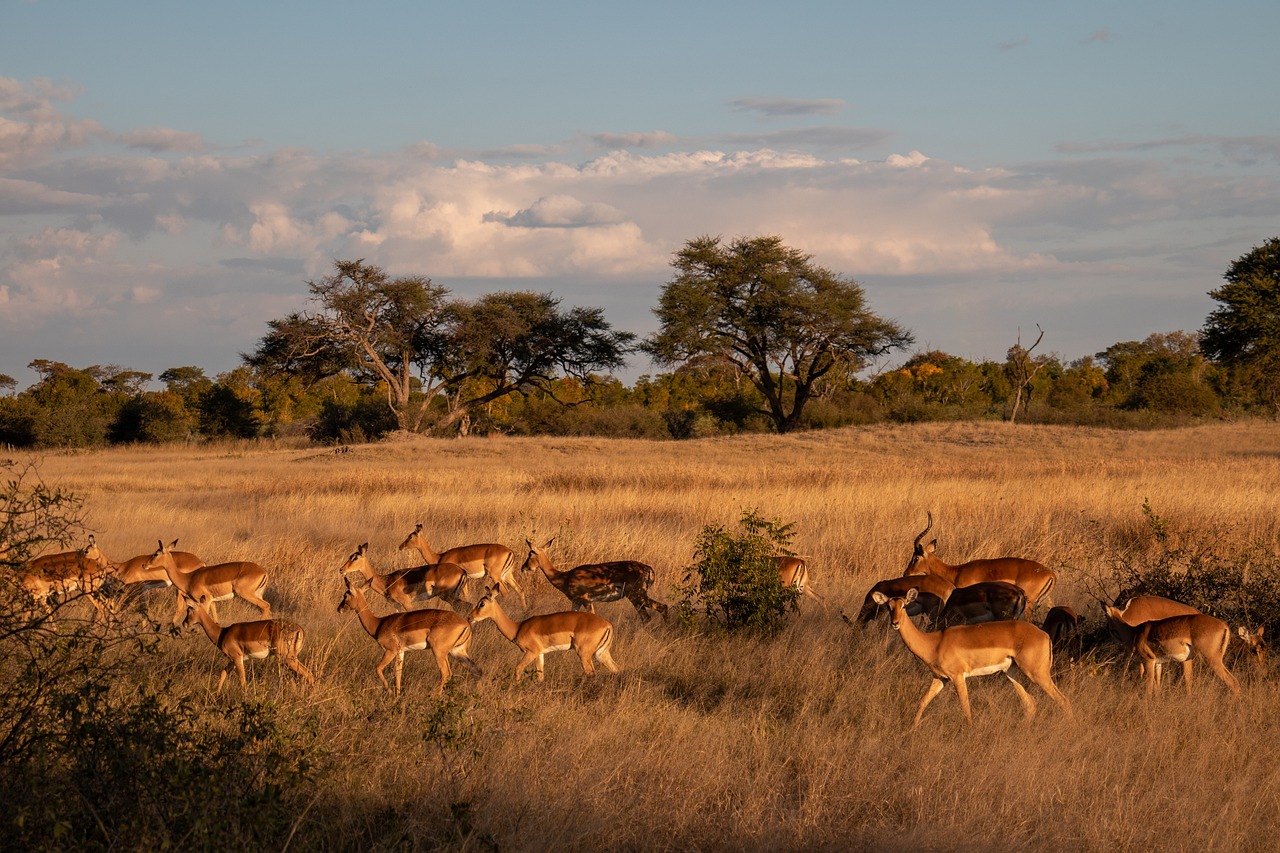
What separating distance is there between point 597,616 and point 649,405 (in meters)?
66.2

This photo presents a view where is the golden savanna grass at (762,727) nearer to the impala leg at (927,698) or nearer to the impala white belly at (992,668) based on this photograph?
the impala leg at (927,698)

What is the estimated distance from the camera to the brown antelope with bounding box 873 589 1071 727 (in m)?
6.81

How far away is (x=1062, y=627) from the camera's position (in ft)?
27.2

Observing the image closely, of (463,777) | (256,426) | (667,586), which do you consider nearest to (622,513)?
(667,586)

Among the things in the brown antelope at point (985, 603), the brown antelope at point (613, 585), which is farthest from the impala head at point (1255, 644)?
the brown antelope at point (613, 585)

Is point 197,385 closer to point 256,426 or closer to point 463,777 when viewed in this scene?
point 256,426

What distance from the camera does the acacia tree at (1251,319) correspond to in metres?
39.2

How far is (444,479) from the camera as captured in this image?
24.3m

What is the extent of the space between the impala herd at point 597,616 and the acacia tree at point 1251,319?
1352 inches

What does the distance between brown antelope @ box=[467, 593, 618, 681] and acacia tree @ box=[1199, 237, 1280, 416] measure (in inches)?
1518

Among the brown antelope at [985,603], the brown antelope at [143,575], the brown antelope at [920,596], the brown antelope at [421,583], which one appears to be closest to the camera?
the brown antelope at [985,603]

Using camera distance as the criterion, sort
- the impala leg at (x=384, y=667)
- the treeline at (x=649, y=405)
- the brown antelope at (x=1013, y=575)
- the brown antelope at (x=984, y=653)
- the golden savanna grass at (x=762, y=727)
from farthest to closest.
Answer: the treeline at (x=649, y=405)
the brown antelope at (x=1013, y=575)
the impala leg at (x=384, y=667)
the brown antelope at (x=984, y=653)
the golden savanna grass at (x=762, y=727)

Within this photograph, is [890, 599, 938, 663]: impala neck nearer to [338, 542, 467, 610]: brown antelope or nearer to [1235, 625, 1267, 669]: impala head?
[1235, 625, 1267, 669]: impala head

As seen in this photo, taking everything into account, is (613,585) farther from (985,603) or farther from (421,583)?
(985,603)
